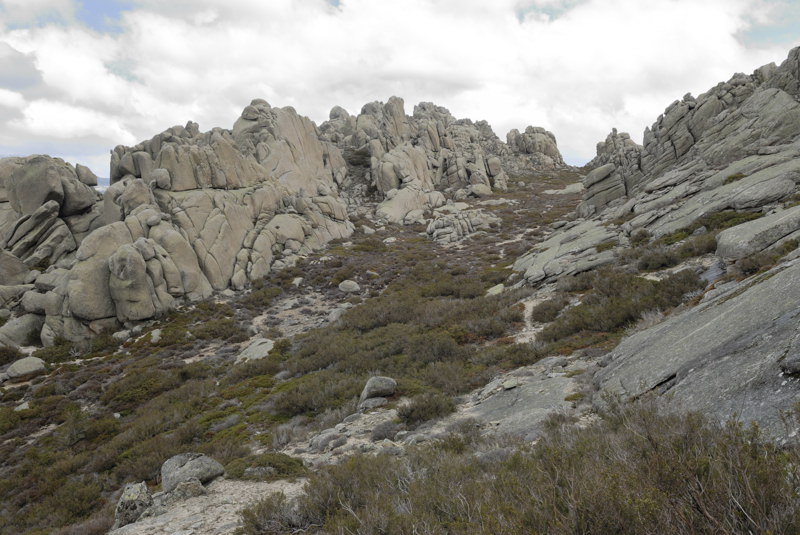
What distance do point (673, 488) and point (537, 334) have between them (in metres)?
11.7

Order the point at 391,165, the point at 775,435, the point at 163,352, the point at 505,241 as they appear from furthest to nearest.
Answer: the point at 391,165 → the point at 505,241 → the point at 163,352 → the point at 775,435

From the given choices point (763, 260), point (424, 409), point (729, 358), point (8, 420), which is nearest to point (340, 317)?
point (424, 409)

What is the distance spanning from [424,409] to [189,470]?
19.4ft

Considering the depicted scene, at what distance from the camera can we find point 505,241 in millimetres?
45969

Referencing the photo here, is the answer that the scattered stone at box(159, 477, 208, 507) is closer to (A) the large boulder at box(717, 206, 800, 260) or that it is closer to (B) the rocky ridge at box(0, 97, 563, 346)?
(A) the large boulder at box(717, 206, 800, 260)

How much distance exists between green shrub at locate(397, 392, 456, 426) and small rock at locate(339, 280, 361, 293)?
23.2m

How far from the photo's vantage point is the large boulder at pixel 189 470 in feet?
27.5

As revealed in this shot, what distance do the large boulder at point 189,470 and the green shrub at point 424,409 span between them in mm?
4771

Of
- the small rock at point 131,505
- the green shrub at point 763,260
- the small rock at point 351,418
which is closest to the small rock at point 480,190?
the green shrub at point 763,260

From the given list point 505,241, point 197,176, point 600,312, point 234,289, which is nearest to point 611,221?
point 505,241

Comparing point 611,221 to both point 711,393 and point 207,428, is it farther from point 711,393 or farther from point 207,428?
point 207,428

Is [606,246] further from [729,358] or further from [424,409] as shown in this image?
[729,358]

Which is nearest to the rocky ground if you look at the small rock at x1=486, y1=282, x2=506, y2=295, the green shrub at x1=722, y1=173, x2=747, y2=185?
the green shrub at x1=722, y1=173, x2=747, y2=185

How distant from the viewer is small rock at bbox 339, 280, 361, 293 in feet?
110
